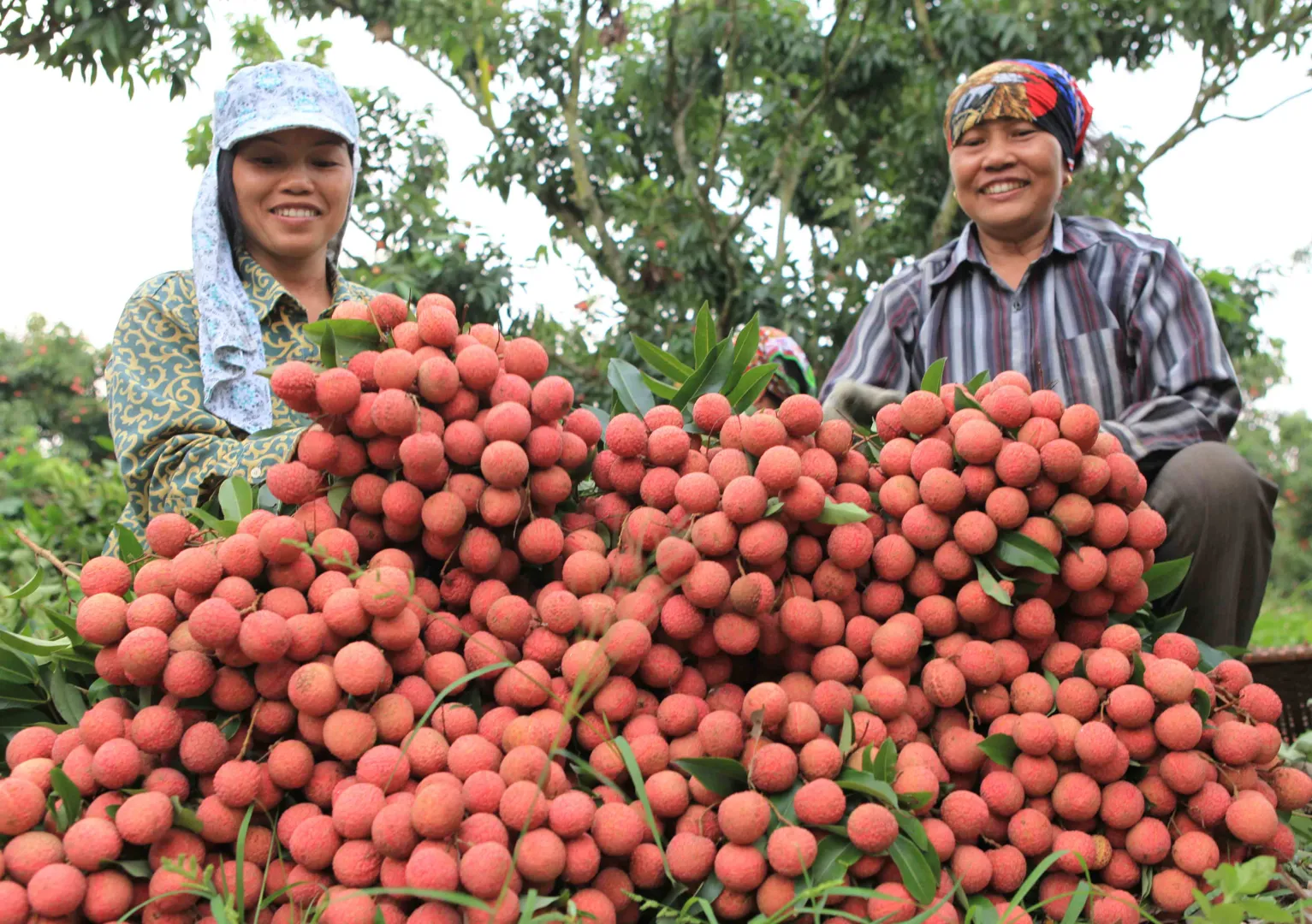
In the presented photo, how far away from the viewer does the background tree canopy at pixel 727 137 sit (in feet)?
16.2

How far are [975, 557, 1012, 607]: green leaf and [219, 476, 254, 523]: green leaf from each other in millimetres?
871

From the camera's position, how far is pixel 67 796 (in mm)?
977

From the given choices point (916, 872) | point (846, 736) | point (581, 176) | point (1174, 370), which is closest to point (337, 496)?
point (846, 736)

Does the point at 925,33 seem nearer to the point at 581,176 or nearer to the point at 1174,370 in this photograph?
the point at 581,176

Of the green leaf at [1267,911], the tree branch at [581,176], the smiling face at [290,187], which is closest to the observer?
the green leaf at [1267,911]

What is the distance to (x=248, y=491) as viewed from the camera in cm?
126

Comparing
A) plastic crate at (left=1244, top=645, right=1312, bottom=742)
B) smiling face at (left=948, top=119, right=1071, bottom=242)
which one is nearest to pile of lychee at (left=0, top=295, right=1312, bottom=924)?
smiling face at (left=948, top=119, right=1071, bottom=242)

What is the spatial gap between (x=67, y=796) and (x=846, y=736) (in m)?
0.77

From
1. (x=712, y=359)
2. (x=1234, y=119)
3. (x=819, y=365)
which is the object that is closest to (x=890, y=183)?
(x=819, y=365)

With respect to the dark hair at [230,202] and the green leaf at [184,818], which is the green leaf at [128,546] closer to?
the green leaf at [184,818]

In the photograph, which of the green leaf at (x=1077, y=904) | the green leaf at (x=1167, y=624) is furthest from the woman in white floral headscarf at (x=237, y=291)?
the green leaf at (x=1167, y=624)

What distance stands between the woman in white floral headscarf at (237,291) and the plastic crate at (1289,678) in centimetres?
239

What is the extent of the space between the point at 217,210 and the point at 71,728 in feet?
3.60

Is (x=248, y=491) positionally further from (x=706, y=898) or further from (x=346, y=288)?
(x=346, y=288)
